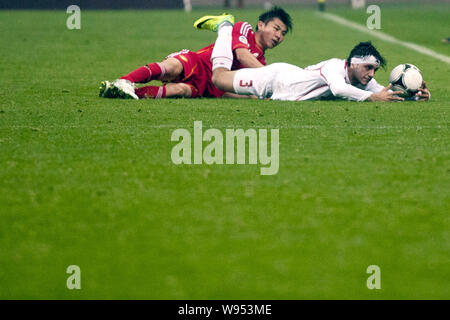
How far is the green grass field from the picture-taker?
369 cm

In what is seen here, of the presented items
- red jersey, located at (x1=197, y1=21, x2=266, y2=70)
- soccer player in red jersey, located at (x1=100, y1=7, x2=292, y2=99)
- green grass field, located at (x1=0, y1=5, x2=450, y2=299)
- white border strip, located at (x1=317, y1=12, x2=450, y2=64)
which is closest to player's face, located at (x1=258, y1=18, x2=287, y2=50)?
soccer player in red jersey, located at (x1=100, y1=7, x2=292, y2=99)

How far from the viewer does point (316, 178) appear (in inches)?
209

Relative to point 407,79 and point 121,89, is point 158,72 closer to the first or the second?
point 121,89

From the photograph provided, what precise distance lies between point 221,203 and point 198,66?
178 inches

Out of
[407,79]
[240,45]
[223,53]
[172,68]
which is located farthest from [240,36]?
[407,79]

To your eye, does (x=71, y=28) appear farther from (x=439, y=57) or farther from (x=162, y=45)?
(x=439, y=57)

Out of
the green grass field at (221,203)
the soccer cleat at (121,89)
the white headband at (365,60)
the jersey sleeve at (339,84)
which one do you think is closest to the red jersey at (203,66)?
the green grass field at (221,203)

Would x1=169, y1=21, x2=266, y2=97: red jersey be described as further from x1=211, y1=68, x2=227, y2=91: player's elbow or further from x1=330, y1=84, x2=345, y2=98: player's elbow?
x1=330, y1=84, x2=345, y2=98: player's elbow

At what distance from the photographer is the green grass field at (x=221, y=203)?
12.1 ft

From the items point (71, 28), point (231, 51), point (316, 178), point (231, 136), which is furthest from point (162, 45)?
point (316, 178)

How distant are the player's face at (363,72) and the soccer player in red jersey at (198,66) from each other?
3.48ft

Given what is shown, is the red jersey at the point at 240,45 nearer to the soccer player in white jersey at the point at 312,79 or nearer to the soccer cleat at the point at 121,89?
the soccer player in white jersey at the point at 312,79

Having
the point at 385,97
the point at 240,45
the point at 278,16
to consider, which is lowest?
the point at 385,97

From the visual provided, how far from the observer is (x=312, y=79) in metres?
8.80
